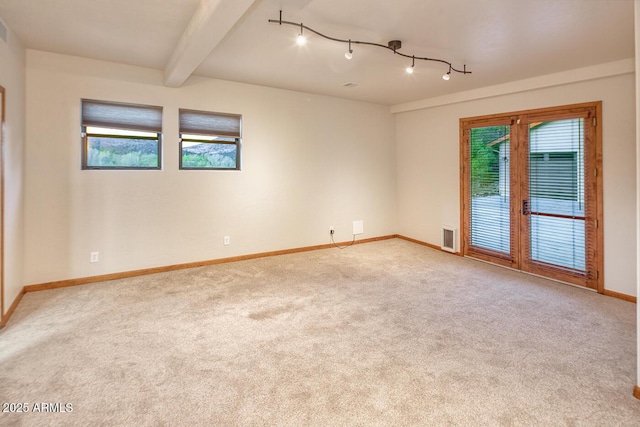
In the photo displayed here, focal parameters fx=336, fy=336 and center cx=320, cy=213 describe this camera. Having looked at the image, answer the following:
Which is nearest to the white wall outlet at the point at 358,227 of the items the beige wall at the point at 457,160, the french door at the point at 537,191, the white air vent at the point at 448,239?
the beige wall at the point at 457,160

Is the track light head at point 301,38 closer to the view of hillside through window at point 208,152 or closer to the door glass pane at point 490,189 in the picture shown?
the view of hillside through window at point 208,152

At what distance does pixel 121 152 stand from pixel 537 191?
18.0 feet

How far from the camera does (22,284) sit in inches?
147

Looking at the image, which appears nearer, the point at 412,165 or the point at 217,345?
the point at 217,345

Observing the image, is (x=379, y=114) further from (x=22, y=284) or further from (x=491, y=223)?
(x=22, y=284)

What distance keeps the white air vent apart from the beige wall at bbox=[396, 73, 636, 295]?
0.11 m

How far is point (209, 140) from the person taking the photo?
4914 mm

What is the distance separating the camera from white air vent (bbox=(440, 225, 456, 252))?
18.8ft

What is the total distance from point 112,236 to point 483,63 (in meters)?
5.00

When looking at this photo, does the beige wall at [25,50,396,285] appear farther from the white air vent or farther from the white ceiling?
the white air vent

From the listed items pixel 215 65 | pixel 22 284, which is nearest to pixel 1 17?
pixel 215 65

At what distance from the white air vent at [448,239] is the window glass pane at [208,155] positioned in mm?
3730

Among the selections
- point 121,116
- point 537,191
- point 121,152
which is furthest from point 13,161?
point 537,191

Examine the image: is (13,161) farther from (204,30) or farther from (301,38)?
(301,38)
